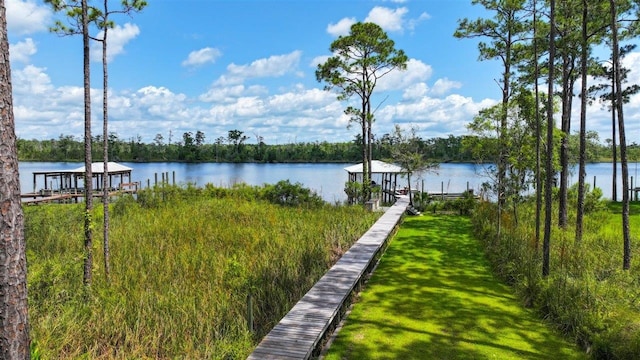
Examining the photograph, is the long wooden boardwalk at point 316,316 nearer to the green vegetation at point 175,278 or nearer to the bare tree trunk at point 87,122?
the green vegetation at point 175,278

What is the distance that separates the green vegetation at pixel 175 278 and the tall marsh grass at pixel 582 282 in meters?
3.39

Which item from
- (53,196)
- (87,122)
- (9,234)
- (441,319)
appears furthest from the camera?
(53,196)

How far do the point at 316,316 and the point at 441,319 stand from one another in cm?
180

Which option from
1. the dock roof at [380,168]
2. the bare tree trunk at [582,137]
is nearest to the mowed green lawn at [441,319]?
the bare tree trunk at [582,137]

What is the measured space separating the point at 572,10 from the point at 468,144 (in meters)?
3.68

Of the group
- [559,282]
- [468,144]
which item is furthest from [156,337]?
[468,144]

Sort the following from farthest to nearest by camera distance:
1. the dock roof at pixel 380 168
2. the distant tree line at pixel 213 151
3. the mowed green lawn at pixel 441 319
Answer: the distant tree line at pixel 213 151, the dock roof at pixel 380 168, the mowed green lawn at pixel 441 319

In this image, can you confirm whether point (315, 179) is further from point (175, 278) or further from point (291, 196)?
point (175, 278)

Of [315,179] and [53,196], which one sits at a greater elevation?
[53,196]

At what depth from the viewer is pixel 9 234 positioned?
6.64 feet

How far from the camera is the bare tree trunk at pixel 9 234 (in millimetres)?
2002

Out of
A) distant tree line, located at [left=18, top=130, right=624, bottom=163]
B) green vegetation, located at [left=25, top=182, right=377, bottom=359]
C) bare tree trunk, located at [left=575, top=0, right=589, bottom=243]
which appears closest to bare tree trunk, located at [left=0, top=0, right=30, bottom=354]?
green vegetation, located at [left=25, top=182, right=377, bottom=359]

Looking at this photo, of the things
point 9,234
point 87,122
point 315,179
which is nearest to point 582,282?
point 9,234

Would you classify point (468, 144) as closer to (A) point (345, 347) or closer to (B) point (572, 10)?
(B) point (572, 10)
